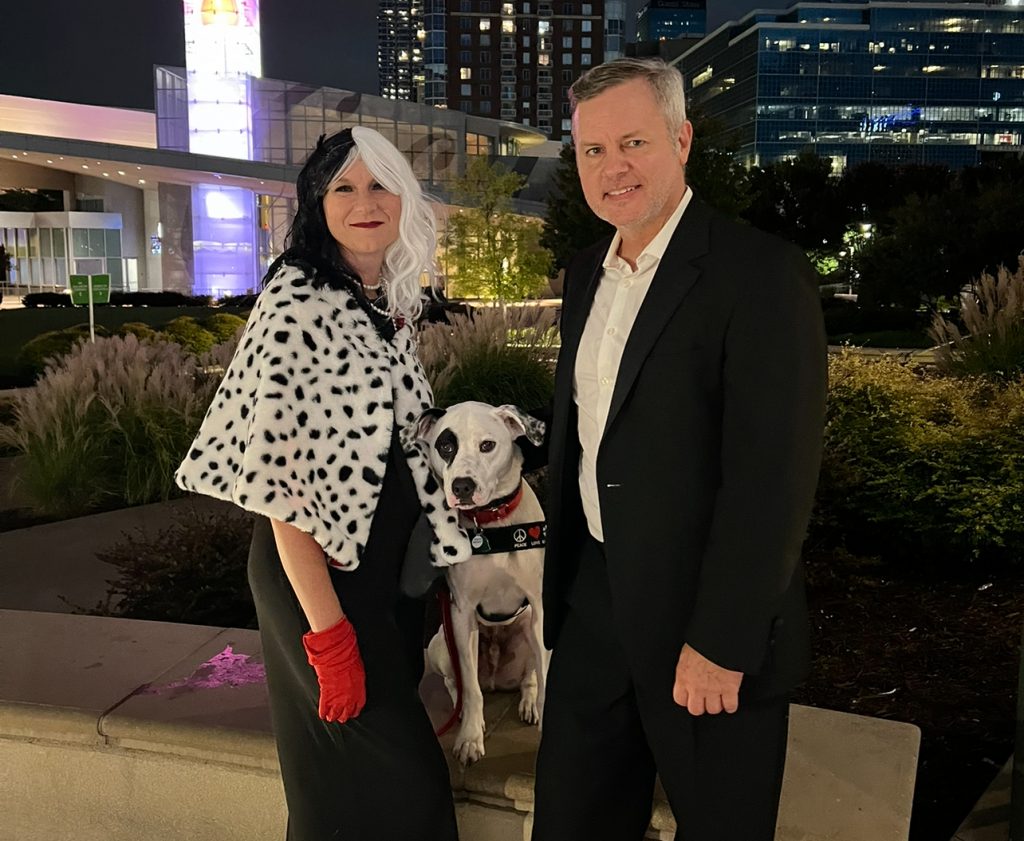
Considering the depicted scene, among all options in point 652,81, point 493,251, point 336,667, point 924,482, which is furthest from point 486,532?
point 493,251

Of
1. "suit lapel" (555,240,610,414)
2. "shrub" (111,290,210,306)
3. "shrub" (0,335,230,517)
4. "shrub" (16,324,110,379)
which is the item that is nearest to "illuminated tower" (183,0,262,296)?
"shrub" (111,290,210,306)

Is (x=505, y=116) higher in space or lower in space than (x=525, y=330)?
higher

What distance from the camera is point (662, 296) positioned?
6.71 ft

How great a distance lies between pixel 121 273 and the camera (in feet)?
162

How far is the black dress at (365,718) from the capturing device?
2.48 meters

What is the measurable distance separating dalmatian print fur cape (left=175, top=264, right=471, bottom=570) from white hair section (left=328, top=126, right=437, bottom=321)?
169mm

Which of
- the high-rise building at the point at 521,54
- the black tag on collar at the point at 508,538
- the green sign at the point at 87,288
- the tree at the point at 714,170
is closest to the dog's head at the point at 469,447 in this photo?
the black tag on collar at the point at 508,538

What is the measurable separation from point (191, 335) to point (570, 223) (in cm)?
1219

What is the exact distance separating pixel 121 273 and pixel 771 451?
52.9 metres

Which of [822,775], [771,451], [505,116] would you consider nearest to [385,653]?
[771,451]

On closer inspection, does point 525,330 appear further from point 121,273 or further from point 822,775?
point 121,273

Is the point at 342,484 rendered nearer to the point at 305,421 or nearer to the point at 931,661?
the point at 305,421

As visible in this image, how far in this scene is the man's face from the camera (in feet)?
7.01

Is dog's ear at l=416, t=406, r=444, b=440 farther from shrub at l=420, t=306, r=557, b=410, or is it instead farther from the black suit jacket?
shrub at l=420, t=306, r=557, b=410
